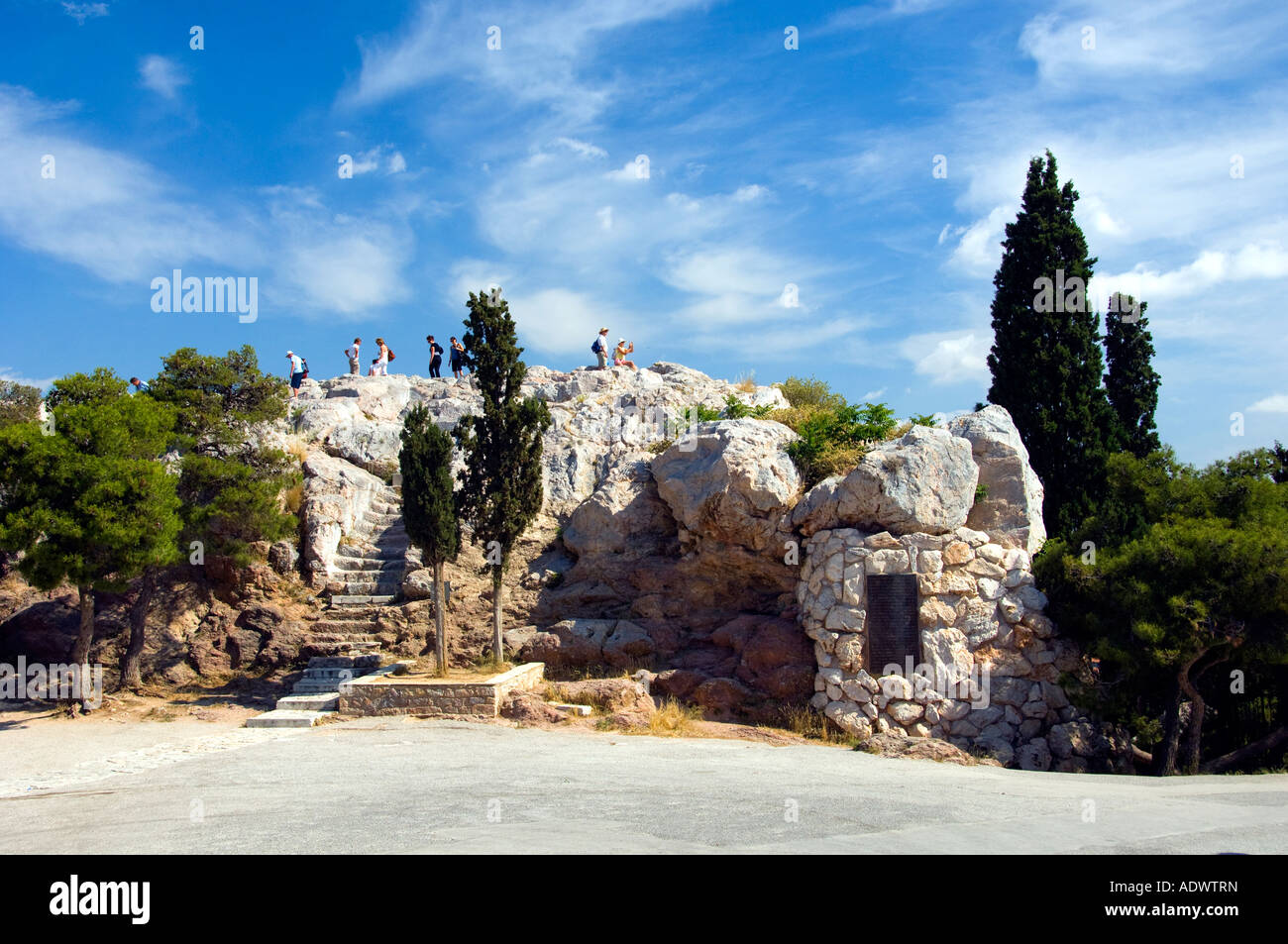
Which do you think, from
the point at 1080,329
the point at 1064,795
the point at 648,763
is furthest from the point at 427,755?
the point at 1080,329

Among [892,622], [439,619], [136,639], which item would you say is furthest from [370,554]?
[892,622]

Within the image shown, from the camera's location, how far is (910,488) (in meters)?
14.0

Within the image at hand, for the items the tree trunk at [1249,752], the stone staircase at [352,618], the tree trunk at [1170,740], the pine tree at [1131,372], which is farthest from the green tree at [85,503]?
the pine tree at [1131,372]

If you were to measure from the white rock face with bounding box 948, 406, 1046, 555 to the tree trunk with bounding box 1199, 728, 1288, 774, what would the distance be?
4104 mm

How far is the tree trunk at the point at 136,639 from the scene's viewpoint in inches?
632

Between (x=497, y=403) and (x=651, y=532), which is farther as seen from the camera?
(x=651, y=532)

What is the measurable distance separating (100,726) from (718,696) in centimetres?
1015

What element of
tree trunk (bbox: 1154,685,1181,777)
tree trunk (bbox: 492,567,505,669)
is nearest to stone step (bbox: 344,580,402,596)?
tree trunk (bbox: 492,567,505,669)

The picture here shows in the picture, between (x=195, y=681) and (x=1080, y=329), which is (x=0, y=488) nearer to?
(x=195, y=681)

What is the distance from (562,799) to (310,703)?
774cm

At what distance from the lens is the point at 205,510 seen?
16.0 meters

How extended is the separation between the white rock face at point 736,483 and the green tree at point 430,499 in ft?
14.4

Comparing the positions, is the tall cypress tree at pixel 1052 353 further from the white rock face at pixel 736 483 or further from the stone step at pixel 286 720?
the stone step at pixel 286 720

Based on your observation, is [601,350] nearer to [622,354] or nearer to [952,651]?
[622,354]
